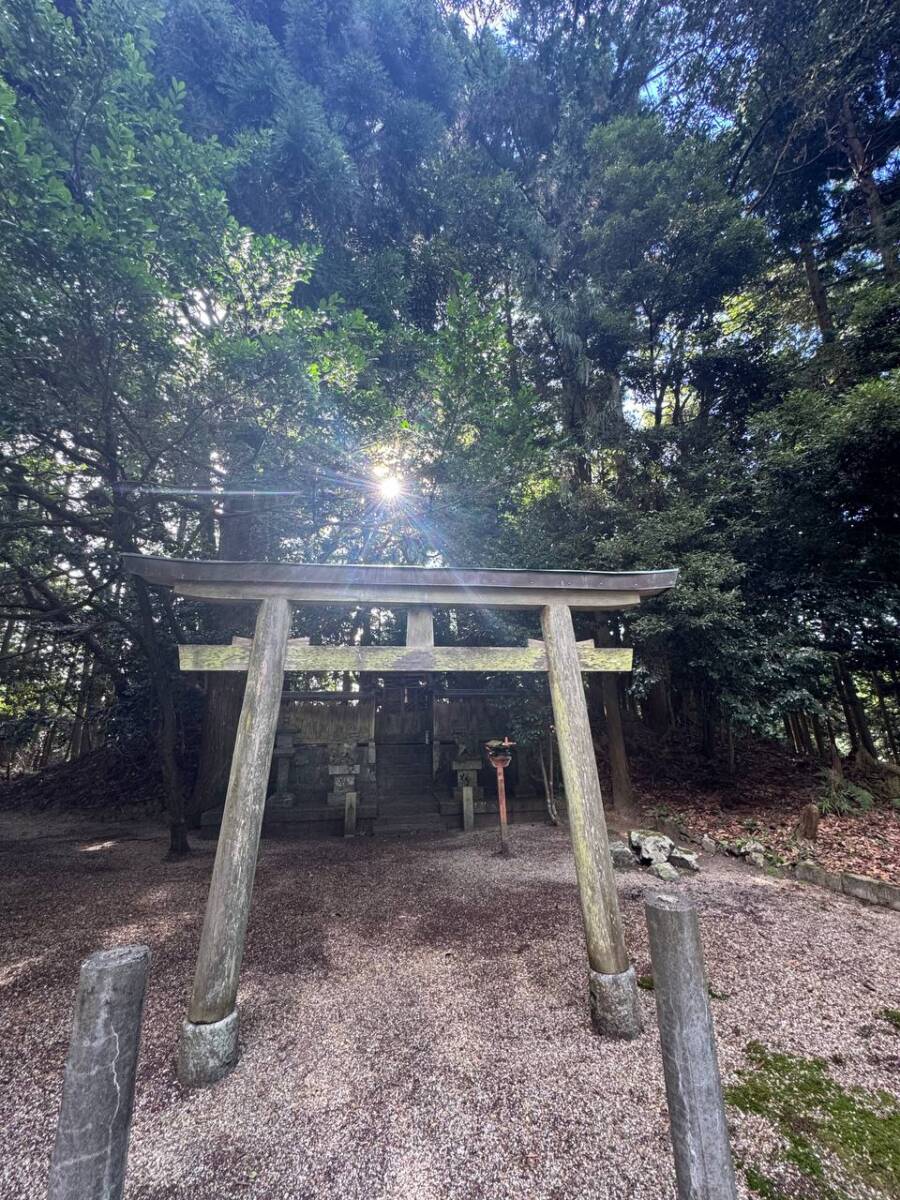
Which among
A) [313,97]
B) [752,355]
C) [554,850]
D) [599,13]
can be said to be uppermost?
[599,13]

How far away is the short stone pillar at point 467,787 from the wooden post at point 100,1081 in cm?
684

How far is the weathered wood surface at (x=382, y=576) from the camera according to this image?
3.02 metres

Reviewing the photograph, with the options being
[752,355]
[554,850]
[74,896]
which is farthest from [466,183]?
[74,896]

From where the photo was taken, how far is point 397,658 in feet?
10.8

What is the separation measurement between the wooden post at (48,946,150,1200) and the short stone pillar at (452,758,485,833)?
6835 millimetres

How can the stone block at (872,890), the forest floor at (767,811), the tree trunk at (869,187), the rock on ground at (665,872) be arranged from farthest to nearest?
the tree trunk at (869,187) → the forest floor at (767,811) → the rock on ground at (665,872) → the stone block at (872,890)

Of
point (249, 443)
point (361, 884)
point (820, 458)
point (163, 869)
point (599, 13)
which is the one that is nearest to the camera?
point (361, 884)

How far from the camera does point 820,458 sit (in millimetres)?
6996

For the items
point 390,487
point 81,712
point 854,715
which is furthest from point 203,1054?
point 81,712

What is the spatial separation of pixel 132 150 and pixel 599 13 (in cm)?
1672

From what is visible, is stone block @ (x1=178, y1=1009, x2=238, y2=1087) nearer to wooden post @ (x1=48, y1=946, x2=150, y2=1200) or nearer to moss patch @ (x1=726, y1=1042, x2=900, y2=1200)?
wooden post @ (x1=48, y1=946, x2=150, y2=1200)

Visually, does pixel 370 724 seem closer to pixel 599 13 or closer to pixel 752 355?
pixel 752 355

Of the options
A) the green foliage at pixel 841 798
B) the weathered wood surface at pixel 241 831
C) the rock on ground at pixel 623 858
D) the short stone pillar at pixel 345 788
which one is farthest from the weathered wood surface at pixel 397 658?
the green foliage at pixel 841 798

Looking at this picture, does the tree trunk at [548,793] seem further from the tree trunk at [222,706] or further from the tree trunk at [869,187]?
the tree trunk at [869,187]
